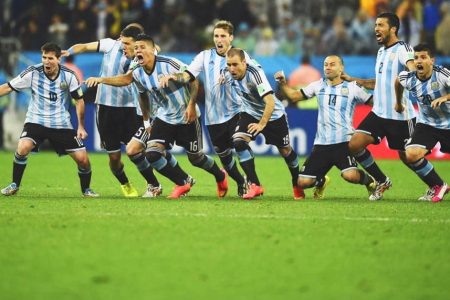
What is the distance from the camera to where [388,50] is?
12.8 m

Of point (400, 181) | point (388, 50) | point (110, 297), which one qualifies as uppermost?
point (388, 50)

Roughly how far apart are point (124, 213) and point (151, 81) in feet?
8.03

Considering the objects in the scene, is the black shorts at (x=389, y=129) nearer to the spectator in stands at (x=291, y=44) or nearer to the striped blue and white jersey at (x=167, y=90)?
the striped blue and white jersey at (x=167, y=90)

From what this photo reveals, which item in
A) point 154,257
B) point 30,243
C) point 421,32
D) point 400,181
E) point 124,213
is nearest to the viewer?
point 154,257

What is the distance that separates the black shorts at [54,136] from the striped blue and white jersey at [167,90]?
1.11 metres

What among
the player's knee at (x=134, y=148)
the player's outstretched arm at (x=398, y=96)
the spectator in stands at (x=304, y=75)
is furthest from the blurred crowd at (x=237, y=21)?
the player's knee at (x=134, y=148)

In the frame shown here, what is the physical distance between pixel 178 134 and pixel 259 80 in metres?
1.28

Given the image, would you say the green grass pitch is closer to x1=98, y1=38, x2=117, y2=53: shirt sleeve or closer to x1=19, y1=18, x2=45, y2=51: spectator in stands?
x1=98, y1=38, x2=117, y2=53: shirt sleeve

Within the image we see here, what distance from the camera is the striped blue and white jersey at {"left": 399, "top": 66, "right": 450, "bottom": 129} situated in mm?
12164

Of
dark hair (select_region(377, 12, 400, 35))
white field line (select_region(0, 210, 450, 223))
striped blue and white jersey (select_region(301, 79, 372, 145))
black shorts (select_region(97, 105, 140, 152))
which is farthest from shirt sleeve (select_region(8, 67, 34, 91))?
dark hair (select_region(377, 12, 400, 35))

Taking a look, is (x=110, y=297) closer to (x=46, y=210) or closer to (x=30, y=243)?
(x=30, y=243)

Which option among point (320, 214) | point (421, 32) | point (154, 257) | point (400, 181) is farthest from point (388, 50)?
point (421, 32)

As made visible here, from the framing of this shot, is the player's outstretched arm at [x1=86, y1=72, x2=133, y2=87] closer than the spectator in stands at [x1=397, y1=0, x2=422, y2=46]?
Yes

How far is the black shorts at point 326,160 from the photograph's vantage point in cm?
1276
